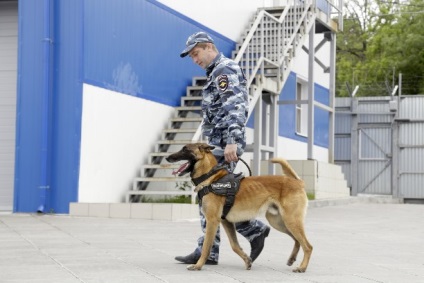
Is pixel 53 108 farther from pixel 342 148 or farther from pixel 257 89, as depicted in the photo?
pixel 342 148

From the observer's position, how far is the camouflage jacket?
7.18 metres

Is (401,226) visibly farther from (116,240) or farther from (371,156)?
(371,156)

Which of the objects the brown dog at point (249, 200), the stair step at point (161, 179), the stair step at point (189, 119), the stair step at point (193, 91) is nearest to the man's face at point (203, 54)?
the brown dog at point (249, 200)

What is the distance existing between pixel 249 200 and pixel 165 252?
5.88ft

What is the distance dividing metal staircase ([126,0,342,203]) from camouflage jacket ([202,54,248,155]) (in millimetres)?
6828

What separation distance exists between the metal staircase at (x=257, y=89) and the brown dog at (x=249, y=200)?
7099mm

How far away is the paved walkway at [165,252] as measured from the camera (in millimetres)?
6688

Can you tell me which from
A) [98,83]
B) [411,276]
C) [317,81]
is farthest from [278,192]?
[317,81]

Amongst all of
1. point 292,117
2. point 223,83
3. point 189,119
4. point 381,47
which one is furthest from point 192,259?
point 381,47

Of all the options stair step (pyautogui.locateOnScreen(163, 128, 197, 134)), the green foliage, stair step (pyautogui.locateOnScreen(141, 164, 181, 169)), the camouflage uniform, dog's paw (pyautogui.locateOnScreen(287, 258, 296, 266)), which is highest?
the green foliage

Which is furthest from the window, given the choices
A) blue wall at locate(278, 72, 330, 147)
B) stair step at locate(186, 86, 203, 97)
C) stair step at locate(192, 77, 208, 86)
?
stair step at locate(186, 86, 203, 97)

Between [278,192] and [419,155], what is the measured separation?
2021 cm

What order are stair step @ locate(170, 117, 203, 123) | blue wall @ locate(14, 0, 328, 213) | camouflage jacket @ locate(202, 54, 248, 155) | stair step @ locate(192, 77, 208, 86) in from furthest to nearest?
1. stair step @ locate(192, 77, 208, 86)
2. stair step @ locate(170, 117, 203, 123)
3. blue wall @ locate(14, 0, 328, 213)
4. camouflage jacket @ locate(202, 54, 248, 155)

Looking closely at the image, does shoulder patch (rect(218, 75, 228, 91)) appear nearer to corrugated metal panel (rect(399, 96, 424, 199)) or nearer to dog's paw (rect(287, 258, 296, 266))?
dog's paw (rect(287, 258, 296, 266))
